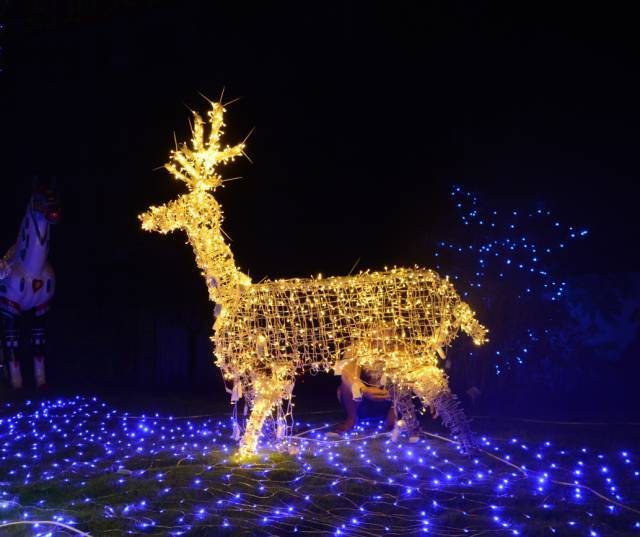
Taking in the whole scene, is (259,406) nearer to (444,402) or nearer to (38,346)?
(444,402)

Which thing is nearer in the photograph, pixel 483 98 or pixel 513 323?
pixel 513 323

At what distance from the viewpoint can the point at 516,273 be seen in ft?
26.1

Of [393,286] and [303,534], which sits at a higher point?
[393,286]

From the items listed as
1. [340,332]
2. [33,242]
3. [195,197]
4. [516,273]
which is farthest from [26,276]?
[516,273]

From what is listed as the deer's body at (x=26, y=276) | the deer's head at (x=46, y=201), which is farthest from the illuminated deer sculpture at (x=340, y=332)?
the deer's body at (x=26, y=276)

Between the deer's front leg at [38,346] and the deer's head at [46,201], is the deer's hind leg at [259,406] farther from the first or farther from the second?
the deer's front leg at [38,346]

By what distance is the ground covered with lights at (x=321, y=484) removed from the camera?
3523 millimetres

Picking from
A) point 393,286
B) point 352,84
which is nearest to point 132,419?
point 393,286

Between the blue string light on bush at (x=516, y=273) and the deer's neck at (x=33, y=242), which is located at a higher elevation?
the deer's neck at (x=33, y=242)

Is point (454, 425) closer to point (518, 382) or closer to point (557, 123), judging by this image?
point (518, 382)

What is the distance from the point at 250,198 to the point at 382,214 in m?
2.32

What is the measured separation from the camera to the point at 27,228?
8609 mm

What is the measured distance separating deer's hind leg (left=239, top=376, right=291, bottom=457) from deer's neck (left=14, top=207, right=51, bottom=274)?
4.90 meters

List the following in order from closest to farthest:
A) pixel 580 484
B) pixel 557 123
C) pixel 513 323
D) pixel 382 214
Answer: pixel 580 484 < pixel 513 323 < pixel 557 123 < pixel 382 214
